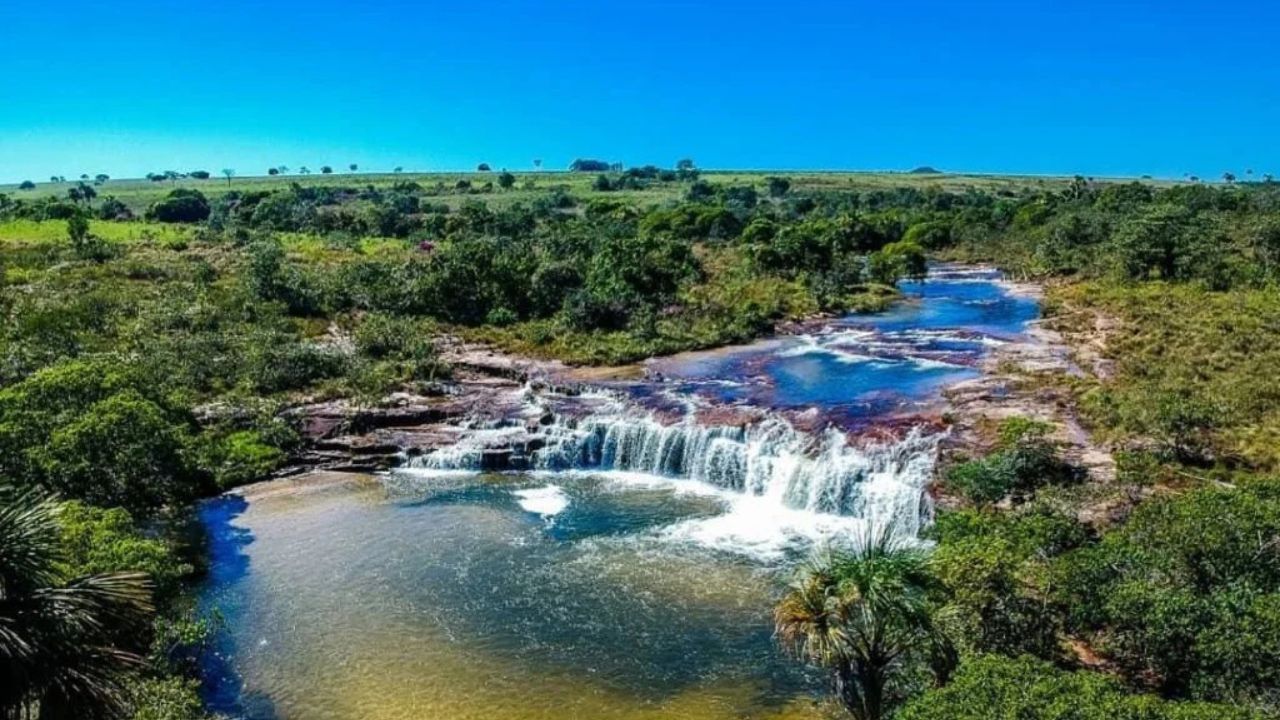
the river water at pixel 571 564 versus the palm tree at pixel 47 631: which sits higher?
the palm tree at pixel 47 631

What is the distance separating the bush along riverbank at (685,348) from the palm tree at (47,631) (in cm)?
4

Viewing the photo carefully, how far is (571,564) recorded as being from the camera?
3145 cm

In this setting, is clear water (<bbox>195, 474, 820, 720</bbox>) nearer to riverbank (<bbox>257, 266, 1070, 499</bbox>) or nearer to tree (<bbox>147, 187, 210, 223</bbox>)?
riverbank (<bbox>257, 266, 1070, 499</bbox>)

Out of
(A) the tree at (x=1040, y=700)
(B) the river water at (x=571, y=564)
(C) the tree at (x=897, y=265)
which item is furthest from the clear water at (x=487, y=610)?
(C) the tree at (x=897, y=265)

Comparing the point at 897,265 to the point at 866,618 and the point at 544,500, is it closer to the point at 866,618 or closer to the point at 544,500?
the point at 544,500

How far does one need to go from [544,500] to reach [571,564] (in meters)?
7.28

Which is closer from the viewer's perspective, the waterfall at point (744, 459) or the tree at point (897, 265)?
the waterfall at point (744, 459)

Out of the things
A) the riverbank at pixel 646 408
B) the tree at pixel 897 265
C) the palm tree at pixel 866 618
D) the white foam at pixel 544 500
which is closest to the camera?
the palm tree at pixel 866 618

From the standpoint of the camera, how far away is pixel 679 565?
3092 centimetres

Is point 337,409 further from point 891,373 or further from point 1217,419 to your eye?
point 1217,419

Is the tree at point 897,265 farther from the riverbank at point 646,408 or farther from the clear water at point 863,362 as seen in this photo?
the riverbank at point 646,408

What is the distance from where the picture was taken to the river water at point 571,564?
23812 millimetres

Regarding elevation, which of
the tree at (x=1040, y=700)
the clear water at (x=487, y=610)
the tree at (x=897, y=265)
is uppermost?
the tree at (x=897, y=265)

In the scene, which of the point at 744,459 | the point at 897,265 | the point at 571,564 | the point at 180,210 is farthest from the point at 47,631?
the point at 180,210
